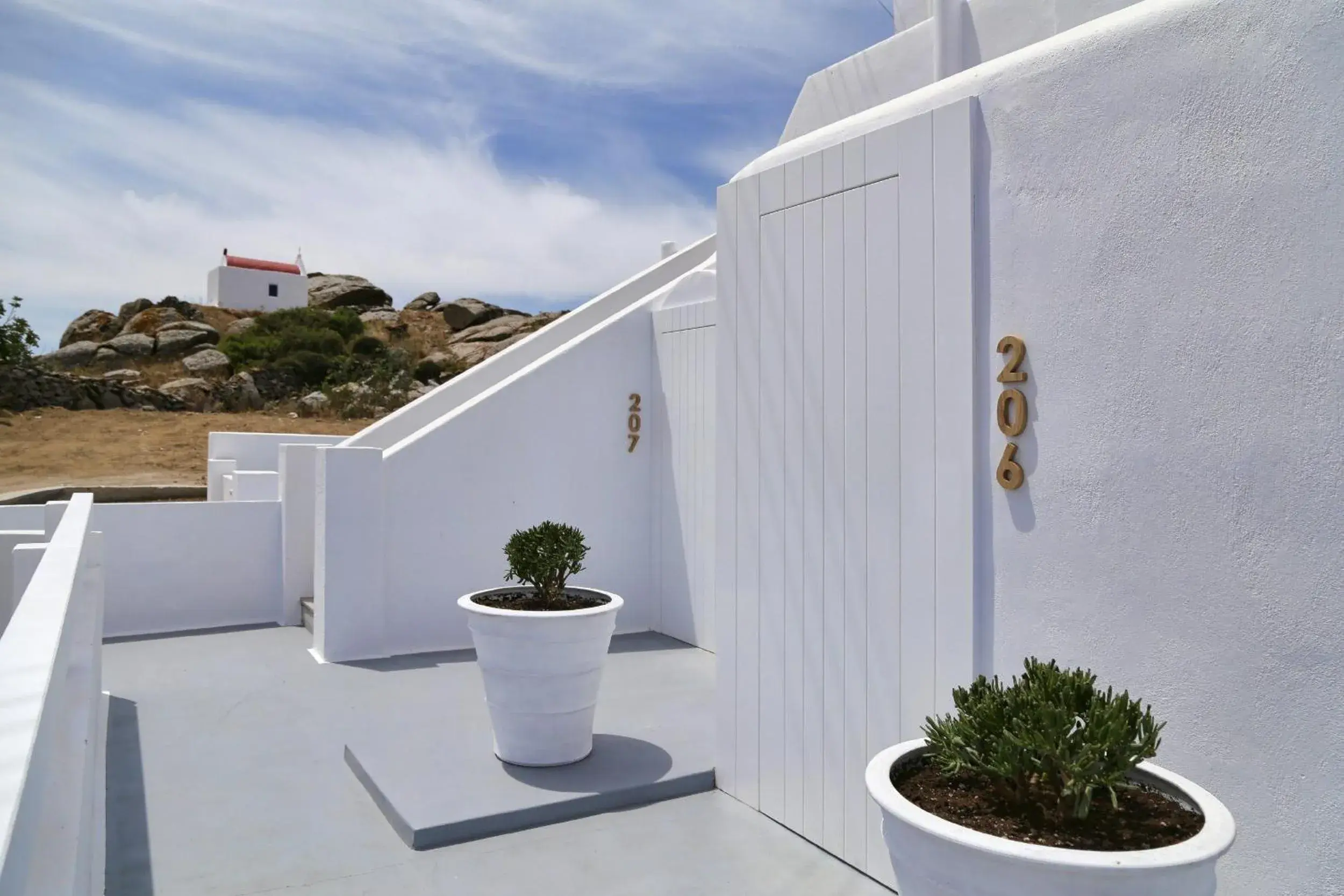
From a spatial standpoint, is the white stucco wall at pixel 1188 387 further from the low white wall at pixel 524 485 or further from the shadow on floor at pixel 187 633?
the shadow on floor at pixel 187 633

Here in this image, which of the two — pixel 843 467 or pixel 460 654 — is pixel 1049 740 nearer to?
pixel 843 467

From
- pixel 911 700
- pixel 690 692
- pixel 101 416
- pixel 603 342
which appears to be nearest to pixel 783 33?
pixel 603 342

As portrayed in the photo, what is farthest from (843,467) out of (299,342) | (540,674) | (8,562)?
(299,342)

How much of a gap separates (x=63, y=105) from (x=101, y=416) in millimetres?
9775

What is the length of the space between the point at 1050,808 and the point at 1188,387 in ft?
4.03

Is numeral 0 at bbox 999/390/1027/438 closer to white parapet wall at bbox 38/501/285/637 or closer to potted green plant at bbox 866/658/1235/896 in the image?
potted green plant at bbox 866/658/1235/896

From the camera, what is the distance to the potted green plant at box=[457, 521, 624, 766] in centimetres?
429

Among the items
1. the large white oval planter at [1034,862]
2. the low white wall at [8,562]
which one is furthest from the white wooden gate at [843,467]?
the low white wall at [8,562]

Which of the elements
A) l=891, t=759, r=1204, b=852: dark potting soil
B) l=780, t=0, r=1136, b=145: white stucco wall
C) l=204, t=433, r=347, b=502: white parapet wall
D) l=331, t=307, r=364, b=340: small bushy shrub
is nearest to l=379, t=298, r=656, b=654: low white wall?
l=780, t=0, r=1136, b=145: white stucco wall

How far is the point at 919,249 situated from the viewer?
3273 mm

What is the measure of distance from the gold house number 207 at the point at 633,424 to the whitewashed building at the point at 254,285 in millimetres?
35427

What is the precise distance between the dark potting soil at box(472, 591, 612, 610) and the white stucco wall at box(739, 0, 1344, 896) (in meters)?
2.18

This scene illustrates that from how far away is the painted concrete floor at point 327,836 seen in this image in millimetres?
3373

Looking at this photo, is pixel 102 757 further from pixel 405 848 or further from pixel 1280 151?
pixel 1280 151
